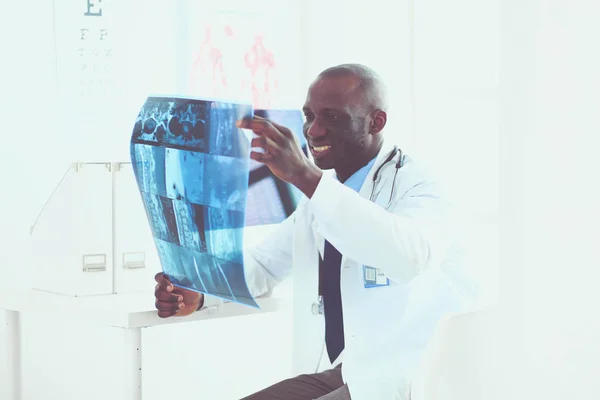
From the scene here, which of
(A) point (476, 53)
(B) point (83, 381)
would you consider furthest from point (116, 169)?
(A) point (476, 53)

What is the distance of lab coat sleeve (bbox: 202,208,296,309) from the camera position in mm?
1886

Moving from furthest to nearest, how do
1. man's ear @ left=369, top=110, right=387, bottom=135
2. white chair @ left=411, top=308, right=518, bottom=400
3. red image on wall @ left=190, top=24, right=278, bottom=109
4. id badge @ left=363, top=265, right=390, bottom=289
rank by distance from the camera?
red image on wall @ left=190, top=24, right=278, bottom=109 < man's ear @ left=369, top=110, right=387, bottom=135 < id badge @ left=363, top=265, right=390, bottom=289 < white chair @ left=411, top=308, right=518, bottom=400

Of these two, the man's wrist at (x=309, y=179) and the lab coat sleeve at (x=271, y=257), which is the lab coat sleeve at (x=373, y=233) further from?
the lab coat sleeve at (x=271, y=257)

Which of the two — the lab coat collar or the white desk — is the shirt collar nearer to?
the lab coat collar

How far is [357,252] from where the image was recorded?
139 centimetres

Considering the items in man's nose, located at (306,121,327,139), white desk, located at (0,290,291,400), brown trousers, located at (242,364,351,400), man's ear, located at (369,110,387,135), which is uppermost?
man's ear, located at (369,110,387,135)

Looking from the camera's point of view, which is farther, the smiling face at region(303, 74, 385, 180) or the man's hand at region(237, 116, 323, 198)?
the smiling face at region(303, 74, 385, 180)

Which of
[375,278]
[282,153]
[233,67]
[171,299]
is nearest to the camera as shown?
[282,153]

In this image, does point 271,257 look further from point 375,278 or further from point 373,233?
point 373,233

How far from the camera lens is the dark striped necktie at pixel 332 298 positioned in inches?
66.7

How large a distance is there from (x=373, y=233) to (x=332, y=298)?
37 centimetres

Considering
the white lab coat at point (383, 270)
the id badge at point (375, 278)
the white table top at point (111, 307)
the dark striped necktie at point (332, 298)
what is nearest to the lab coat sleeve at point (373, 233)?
the white lab coat at point (383, 270)

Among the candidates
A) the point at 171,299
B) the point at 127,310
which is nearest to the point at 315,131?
the point at 171,299

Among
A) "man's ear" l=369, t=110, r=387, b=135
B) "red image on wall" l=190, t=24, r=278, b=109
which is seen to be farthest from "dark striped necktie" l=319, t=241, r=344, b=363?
"red image on wall" l=190, t=24, r=278, b=109
